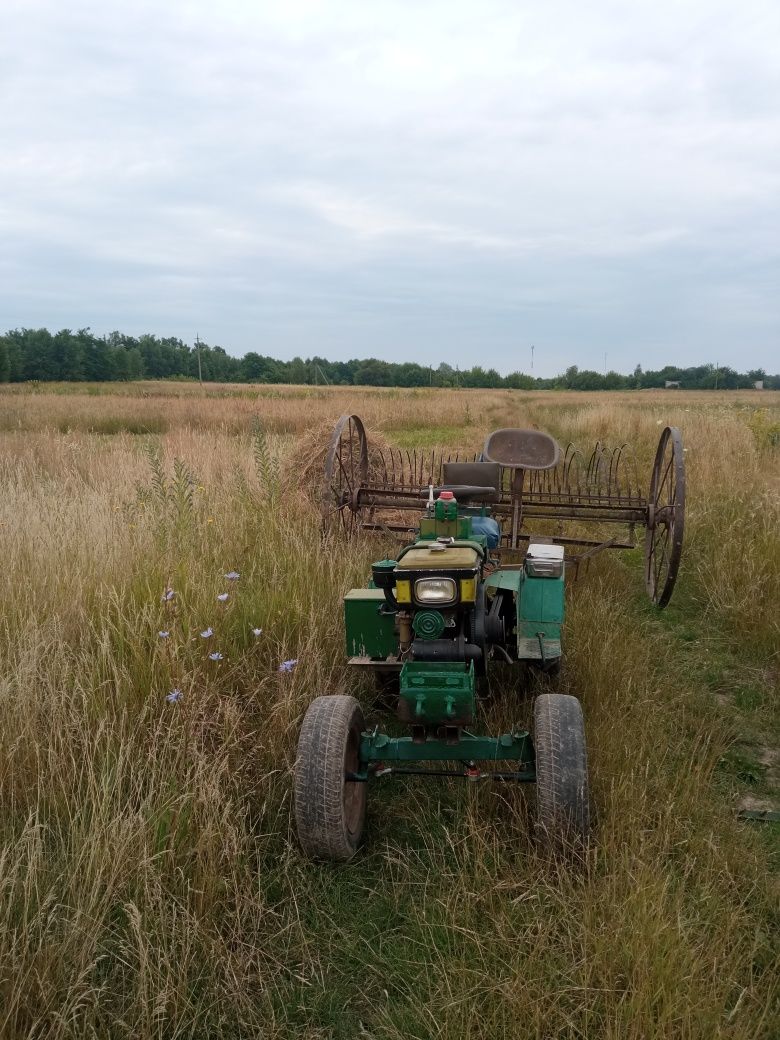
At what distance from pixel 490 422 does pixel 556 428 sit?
9.14 ft

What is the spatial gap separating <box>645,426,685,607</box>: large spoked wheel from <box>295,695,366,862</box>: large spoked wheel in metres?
2.84

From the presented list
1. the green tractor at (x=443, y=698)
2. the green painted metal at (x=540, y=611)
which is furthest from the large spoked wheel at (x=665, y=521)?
the green painted metal at (x=540, y=611)

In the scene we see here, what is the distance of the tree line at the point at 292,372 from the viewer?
62.2 meters

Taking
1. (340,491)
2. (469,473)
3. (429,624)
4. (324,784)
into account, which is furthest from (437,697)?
(340,491)

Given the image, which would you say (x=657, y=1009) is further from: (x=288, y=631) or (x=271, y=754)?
(x=288, y=631)

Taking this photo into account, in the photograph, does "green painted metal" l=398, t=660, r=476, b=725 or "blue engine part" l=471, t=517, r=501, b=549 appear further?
"blue engine part" l=471, t=517, r=501, b=549

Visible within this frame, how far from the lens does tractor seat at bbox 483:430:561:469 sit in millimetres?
5844

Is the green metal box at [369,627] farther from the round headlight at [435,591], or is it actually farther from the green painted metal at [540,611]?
the green painted metal at [540,611]

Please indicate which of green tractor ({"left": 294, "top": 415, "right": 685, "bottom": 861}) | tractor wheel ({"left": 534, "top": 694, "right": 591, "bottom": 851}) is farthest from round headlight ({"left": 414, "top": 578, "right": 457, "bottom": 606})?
tractor wheel ({"left": 534, "top": 694, "right": 591, "bottom": 851})

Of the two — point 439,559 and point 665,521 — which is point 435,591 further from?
point 665,521

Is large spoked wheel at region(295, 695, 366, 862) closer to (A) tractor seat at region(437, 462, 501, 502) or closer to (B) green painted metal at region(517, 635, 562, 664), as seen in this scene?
(B) green painted metal at region(517, 635, 562, 664)

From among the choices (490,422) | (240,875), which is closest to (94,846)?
(240,875)

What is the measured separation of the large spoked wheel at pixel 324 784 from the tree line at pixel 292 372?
56342 mm

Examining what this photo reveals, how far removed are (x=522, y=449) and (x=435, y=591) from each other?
346 cm
